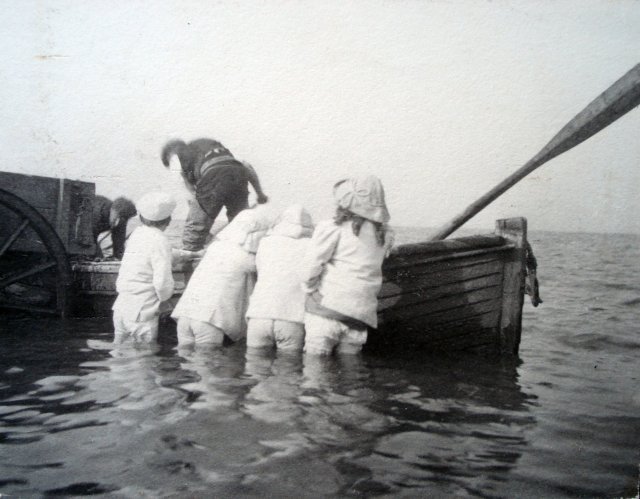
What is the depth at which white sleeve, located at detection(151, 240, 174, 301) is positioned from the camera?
15.7 ft

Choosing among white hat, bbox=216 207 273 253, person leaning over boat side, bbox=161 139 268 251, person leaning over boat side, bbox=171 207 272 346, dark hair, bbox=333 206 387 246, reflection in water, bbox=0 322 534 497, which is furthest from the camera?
person leaning over boat side, bbox=161 139 268 251

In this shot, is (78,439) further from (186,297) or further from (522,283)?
(522,283)

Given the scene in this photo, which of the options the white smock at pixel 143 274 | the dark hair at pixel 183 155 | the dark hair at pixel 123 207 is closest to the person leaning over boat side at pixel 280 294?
the white smock at pixel 143 274

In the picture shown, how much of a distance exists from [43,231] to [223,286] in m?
3.68

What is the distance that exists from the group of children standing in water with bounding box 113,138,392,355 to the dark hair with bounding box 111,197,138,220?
3.75 meters

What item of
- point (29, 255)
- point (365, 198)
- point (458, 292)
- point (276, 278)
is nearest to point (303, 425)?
point (276, 278)

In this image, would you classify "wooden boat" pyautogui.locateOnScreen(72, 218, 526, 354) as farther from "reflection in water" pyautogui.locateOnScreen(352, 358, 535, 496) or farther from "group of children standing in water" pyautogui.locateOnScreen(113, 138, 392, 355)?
"group of children standing in water" pyautogui.locateOnScreen(113, 138, 392, 355)

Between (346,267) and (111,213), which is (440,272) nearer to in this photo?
(346,267)

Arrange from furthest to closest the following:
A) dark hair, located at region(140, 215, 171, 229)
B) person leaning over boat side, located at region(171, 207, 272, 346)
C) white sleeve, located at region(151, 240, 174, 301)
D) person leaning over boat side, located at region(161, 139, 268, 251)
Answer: person leaning over boat side, located at region(161, 139, 268, 251)
dark hair, located at region(140, 215, 171, 229)
white sleeve, located at region(151, 240, 174, 301)
person leaning over boat side, located at region(171, 207, 272, 346)

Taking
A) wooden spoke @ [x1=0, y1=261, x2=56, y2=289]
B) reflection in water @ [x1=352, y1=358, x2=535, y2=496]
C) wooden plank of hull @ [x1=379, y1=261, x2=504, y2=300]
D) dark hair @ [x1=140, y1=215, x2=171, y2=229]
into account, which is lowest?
reflection in water @ [x1=352, y1=358, x2=535, y2=496]

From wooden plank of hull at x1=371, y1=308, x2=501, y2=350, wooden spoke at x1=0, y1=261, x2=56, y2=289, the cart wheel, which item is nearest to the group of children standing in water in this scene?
wooden plank of hull at x1=371, y1=308, x2=501, y2=350

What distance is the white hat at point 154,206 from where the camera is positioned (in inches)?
193

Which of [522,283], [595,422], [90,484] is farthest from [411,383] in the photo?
[90,484]

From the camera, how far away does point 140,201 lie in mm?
4945
